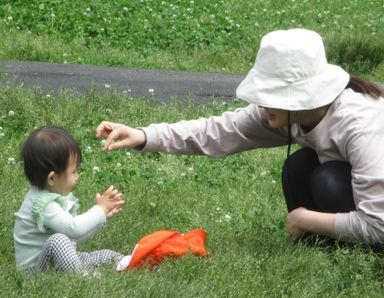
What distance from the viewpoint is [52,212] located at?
2926 mm

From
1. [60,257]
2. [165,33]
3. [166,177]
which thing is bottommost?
[165,33]

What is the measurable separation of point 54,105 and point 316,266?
3291 millimetres

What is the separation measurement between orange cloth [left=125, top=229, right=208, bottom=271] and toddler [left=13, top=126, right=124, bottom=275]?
13 centimetres

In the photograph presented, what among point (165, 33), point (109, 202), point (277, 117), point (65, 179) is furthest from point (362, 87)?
point (165, 33)

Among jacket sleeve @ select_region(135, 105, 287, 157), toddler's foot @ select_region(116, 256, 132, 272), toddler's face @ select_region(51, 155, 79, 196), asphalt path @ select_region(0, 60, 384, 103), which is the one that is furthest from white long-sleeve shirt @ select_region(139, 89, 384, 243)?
asphalt path @ select_region(0, 60, 384, 103)

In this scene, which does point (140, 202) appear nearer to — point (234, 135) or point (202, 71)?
point (234, 135)

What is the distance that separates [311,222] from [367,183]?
351 mm

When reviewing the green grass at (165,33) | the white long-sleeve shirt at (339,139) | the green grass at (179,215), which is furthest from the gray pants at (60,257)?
the green grass at (165,33)

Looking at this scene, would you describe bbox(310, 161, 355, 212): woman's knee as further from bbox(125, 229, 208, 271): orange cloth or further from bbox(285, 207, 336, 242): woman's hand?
bbox(125, 229, 208, 271): orange cloth

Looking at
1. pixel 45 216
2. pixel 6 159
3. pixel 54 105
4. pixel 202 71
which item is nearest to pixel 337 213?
pixel 45 216

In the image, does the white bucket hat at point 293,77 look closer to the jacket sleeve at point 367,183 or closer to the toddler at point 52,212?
the jacket sleeve at point 367,183

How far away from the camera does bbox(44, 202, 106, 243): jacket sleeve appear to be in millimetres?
2928

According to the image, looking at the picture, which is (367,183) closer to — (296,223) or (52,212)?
(296,223)

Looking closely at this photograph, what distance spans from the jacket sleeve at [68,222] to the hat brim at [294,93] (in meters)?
0.88
